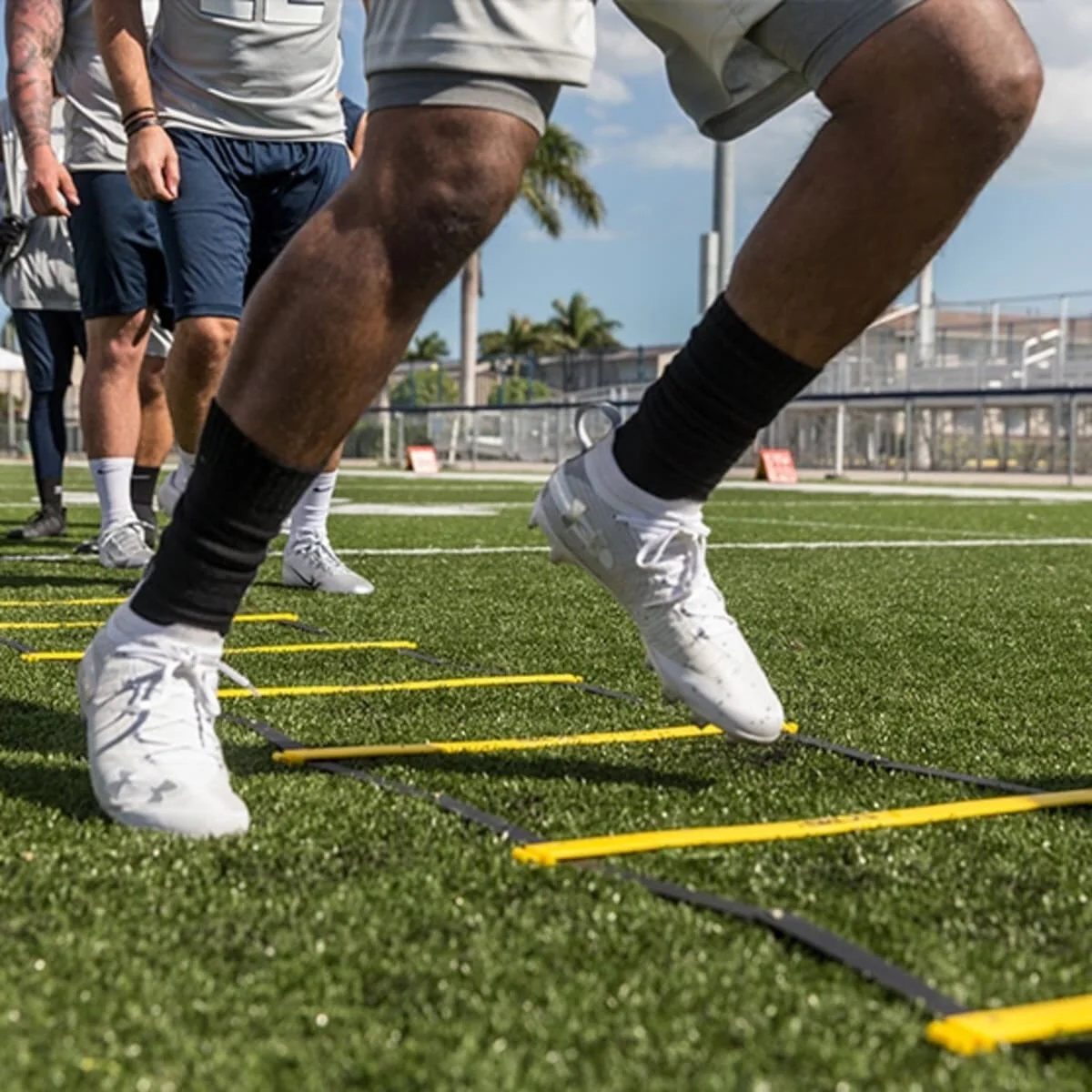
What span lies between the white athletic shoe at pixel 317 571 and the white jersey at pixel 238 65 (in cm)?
105

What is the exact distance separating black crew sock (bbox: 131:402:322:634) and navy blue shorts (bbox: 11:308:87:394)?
5.48m

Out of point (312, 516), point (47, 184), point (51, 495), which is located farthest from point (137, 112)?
point (51, 495)

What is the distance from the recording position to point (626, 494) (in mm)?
1888

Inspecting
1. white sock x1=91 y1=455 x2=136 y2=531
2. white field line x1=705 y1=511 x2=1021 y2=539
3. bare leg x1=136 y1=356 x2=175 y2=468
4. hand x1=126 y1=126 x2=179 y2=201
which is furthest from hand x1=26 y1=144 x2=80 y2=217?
white field line x1=705 y1=511 x2=1021 y2=539

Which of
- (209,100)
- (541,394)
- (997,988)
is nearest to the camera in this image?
(997,988)

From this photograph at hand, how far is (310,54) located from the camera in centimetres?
401

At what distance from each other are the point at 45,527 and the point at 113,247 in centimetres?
197

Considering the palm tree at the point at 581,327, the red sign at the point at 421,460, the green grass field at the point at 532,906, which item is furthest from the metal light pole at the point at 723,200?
the palm tree at the point at 581,327

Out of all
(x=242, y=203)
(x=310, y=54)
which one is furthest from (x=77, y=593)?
(x=310, y=54)

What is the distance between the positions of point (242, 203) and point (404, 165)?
2400mm

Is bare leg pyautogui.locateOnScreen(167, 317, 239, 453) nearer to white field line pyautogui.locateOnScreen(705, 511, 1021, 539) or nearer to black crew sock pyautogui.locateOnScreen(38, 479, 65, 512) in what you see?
black crew sock pyautogui.locateOnScreen(38, 479, 65, 512)

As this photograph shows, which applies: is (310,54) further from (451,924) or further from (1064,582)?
(451,924)

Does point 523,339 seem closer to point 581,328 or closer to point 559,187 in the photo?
point 581,328

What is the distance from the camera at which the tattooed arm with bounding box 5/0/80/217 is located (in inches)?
166
